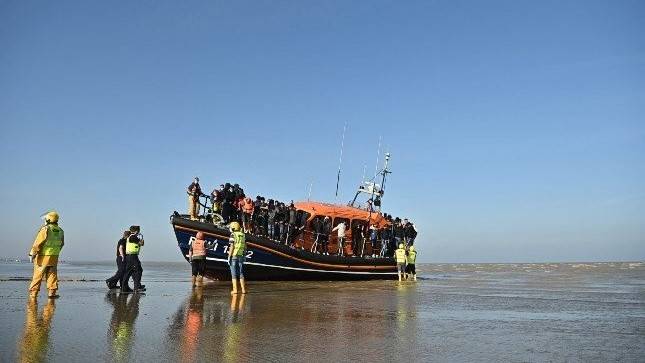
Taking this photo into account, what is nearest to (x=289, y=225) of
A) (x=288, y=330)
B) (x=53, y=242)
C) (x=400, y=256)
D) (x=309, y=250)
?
(x=309, y=250)

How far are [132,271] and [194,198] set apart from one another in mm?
4953

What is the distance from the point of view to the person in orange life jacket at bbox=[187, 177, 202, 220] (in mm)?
15070

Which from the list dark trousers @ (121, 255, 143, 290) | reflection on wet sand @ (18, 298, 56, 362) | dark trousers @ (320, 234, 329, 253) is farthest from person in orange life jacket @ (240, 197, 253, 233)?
reflection on wet sand @ (18, 298, 56, 362)

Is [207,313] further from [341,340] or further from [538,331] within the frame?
[538,331]

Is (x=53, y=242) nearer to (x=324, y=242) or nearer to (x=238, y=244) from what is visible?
(x=238, y=244)

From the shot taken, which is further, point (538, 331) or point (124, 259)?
point (124, 259)

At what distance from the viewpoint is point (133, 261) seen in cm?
1043

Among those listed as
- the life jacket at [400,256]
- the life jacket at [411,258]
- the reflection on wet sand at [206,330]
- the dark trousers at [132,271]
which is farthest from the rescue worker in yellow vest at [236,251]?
the life jacket at [411,258]

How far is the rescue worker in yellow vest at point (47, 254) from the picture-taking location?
853 cm

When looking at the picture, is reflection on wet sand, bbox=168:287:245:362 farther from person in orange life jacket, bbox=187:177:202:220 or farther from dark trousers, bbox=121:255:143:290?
person in orange life jacket, bbox=187:177:202:220

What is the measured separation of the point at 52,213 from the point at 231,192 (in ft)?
23.5

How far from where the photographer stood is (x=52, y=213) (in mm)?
9047

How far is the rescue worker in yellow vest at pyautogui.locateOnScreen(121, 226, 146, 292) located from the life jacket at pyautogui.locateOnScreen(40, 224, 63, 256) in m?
1.57

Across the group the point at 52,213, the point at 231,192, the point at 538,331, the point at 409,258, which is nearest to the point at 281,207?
the point at 231,192
